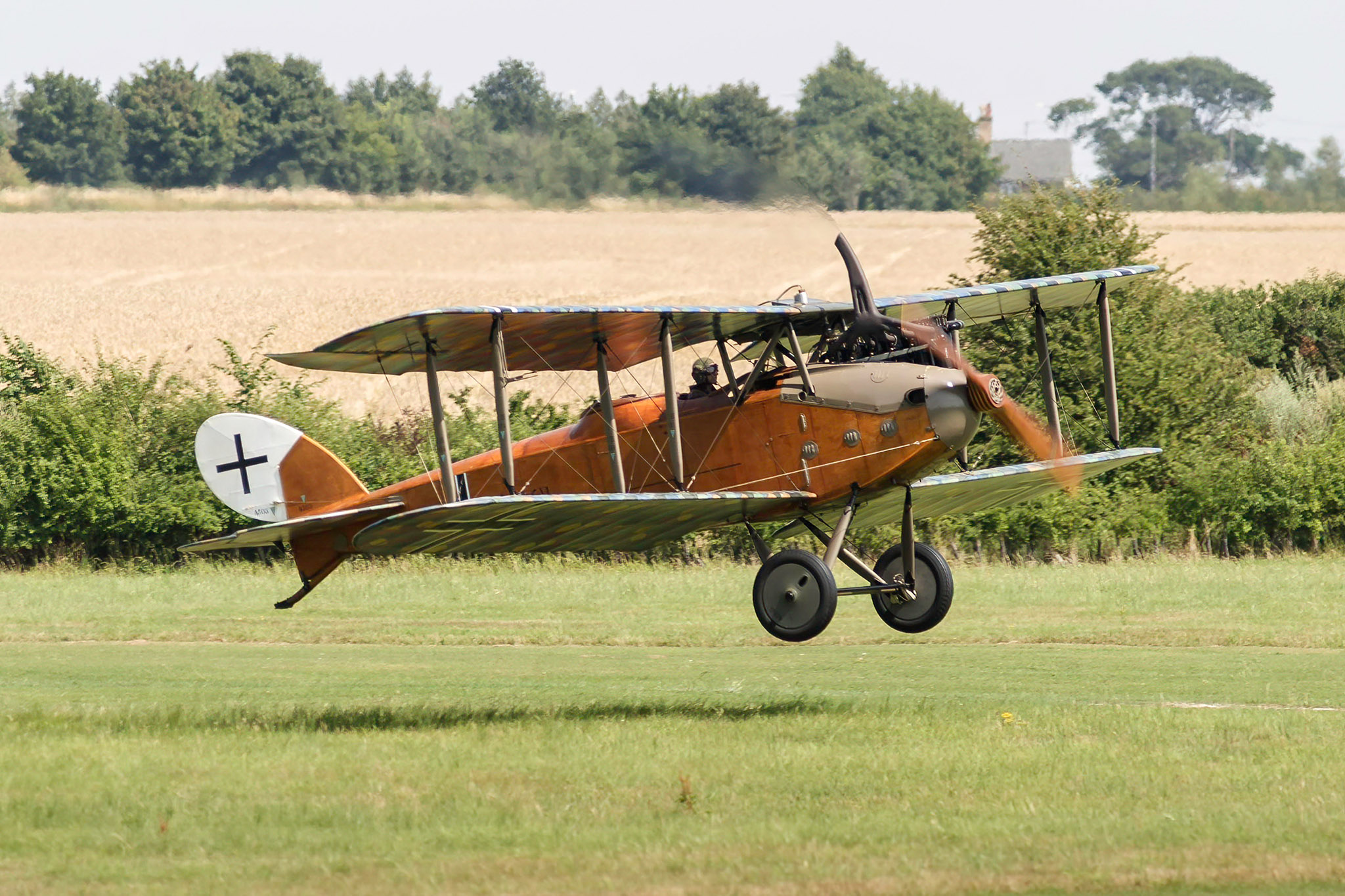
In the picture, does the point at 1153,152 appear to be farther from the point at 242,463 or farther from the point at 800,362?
the point at 800,362

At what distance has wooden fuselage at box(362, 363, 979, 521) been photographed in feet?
49.6

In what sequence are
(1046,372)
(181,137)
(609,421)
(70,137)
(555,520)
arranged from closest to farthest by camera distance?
(555,520) → (609,421) → (1046,372) → (181,137) → (70,137)

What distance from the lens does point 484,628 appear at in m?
25.3

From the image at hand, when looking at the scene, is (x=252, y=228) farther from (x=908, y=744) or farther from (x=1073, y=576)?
(x=908, y=744)

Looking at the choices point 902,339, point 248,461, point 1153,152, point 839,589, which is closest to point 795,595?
point 839,589

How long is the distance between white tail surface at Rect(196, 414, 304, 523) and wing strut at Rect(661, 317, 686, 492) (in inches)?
196

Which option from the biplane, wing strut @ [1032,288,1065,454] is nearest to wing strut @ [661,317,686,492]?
the biplane

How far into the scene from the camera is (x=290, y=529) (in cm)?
1573

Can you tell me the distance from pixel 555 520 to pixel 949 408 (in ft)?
12.7

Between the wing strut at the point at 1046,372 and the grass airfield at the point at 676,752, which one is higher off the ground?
the wing strut at the point at 1046,372

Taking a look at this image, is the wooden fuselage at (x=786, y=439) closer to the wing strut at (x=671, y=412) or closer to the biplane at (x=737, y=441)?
the biplane at (x=737, y=441)

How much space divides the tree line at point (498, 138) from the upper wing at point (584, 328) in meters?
1.25

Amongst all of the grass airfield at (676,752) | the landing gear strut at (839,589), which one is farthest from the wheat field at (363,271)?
the landing gear strut at (839,589)

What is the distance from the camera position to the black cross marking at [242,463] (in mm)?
18109
